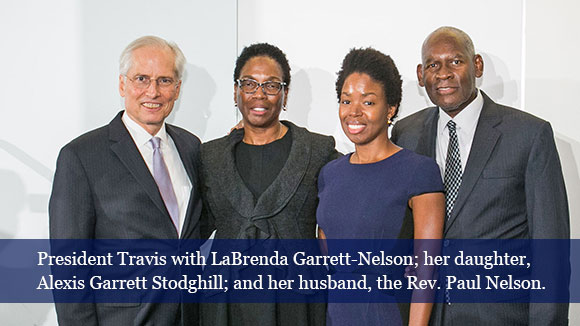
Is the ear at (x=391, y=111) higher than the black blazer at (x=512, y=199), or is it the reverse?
the ear at (x=391, y=111)

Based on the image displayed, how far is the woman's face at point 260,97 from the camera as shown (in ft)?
7.79

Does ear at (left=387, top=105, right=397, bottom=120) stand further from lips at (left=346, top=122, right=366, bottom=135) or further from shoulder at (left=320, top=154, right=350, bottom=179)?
shoulder at (left=320, top=154, right=350, bottom=179)

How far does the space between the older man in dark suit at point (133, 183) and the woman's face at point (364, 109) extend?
2.28 feet

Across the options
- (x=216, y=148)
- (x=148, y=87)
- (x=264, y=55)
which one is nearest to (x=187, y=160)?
(x=216, y=148)

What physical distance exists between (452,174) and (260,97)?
801 millimetres

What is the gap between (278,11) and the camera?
3441 millimetres

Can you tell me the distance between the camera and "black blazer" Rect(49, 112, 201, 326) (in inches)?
84.3

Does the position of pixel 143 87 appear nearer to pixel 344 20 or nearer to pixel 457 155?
pixel 457 155

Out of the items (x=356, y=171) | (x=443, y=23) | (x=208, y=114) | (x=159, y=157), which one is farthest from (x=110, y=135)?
(x=443, y=23)

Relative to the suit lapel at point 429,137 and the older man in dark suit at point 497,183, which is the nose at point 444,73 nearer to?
the older man in dark suit at point 497,183

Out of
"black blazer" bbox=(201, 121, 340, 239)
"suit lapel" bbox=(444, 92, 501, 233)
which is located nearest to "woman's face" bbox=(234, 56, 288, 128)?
"black blazer" bbox=(201, 121, 340, 239)

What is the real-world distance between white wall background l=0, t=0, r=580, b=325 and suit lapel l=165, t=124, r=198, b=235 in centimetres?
93

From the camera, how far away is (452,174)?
233 cm

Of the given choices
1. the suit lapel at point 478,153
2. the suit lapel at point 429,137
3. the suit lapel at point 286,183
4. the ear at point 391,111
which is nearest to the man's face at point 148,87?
the suit lapel at point 286,183
